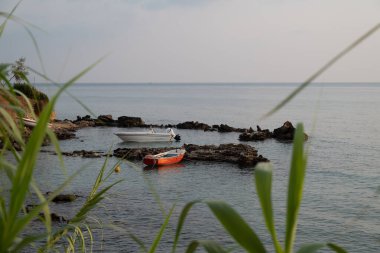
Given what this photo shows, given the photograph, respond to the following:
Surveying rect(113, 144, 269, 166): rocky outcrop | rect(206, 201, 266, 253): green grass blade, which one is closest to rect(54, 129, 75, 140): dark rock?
rect(113, 144, 269, 166): rocky outcrop

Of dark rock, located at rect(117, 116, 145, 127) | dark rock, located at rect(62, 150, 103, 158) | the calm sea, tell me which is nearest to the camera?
the calm sea

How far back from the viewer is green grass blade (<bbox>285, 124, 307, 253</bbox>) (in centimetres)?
108

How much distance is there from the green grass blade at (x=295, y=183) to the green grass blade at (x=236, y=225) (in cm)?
8

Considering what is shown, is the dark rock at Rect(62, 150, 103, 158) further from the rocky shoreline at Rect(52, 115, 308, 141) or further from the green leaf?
the green leaf

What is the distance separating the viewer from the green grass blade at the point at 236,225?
3.62 feet

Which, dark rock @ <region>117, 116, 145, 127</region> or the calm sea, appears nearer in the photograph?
the calm sea

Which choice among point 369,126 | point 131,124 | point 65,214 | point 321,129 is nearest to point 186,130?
point 131,124

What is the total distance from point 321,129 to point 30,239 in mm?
61486

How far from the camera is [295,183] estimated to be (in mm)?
1088

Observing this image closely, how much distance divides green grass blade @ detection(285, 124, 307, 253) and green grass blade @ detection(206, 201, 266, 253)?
81mm

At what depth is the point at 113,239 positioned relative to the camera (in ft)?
56.4

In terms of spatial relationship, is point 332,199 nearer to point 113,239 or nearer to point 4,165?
point 113,239

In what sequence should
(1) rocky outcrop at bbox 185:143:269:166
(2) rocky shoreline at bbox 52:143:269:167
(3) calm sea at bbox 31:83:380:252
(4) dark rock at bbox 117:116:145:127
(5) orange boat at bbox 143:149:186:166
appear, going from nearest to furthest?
(3) calm sea at bbox 31:83:380:252 < (5) orange boat at bbox 143:149:186:166 < (1) rocky outcrop at bbox 185:143:269:166 < (2) rocky shoreline at bbox 52:143:269:167 < (4) dark rock at bbox 117:116:145:127

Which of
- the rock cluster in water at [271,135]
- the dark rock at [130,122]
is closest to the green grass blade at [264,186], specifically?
the rock cluster in water at [271,135]
